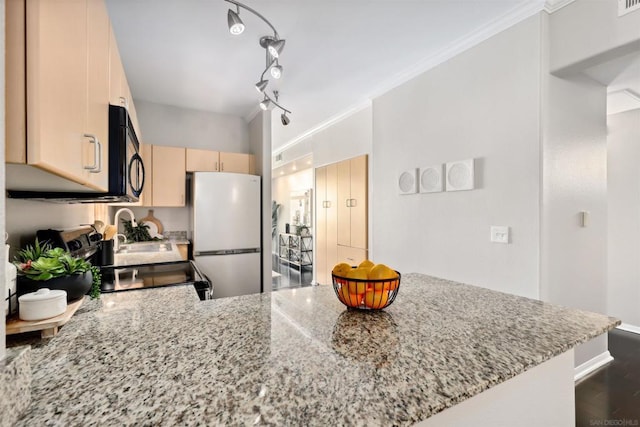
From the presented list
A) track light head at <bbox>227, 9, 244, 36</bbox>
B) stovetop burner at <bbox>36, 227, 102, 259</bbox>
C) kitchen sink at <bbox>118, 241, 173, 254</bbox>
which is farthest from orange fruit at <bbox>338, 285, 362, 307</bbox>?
kitchen sink at <bbox>118, 241, 173, 254</bbox>

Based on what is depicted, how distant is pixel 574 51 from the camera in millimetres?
1886

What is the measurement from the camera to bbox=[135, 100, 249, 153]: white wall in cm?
359

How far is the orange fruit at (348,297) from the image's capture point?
3.14 ft

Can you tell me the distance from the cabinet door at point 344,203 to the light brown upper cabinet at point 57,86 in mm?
3193

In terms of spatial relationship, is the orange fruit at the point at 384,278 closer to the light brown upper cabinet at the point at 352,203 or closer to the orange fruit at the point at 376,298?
the orange fruit at the point at 376,298

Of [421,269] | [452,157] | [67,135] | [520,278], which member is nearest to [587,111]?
[452,157]

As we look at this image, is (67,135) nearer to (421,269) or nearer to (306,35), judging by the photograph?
(306,35)

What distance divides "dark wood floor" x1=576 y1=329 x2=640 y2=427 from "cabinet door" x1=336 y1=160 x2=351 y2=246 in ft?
8.50

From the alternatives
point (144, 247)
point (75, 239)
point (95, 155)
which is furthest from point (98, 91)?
point (144, 247)

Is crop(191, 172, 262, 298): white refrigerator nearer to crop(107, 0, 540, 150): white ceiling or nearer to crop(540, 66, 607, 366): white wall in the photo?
crop(107, 0, 540, 150): white ceiling

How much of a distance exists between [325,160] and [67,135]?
404cm

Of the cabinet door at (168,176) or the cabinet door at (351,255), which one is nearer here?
the cabinet door at (168,176)

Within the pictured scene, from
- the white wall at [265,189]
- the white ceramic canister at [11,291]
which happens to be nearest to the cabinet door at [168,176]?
the white wall at [265,189]

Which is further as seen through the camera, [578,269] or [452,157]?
[452,157]
